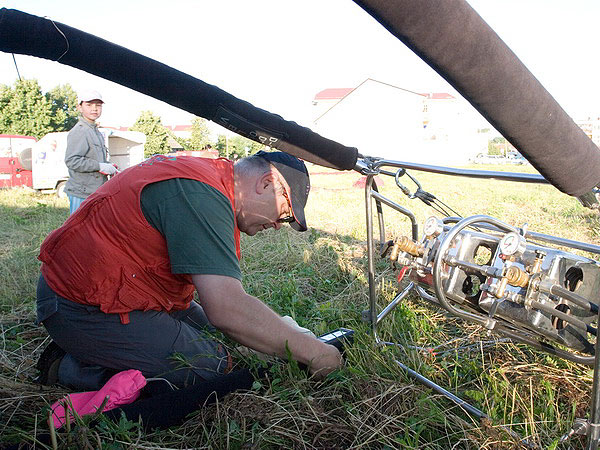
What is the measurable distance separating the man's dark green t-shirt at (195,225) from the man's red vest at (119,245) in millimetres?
58

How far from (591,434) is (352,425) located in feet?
2.61

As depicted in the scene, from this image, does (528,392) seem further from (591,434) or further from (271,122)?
(271,122)

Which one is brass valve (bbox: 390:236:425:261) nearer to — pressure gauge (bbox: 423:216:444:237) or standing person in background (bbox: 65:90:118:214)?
pressure gauge (bbox: 423:216:444:237)

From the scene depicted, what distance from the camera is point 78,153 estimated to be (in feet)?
15.9

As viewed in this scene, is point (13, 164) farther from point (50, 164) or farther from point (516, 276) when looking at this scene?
point (516, 276)

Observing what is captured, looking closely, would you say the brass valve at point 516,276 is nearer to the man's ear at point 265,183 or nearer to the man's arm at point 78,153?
the man's ear at point 265,183

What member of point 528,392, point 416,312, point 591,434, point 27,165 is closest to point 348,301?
point 416,312

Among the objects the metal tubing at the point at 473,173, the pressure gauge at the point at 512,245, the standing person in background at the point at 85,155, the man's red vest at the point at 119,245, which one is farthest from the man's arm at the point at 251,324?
the standing person in background at the point at 85,155

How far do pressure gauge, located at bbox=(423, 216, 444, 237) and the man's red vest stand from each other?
0.82 m

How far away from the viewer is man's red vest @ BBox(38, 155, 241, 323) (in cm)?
Result: 209

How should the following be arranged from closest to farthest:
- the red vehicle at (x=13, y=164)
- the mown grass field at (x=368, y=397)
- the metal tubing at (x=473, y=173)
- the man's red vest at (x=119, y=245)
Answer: the metal tubing at (x=473, y=173), the mown grass field at (x=368, y=397), the man's red vest at (x=119, y=245), the red vehicle at (x=13, y=164)

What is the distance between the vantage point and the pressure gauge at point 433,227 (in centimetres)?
194

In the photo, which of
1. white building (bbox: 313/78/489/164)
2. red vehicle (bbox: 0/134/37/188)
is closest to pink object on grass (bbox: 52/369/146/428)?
red vehicle (bbox: 0/134/37/188)

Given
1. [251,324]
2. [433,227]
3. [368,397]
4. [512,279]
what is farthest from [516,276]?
[251,324]
